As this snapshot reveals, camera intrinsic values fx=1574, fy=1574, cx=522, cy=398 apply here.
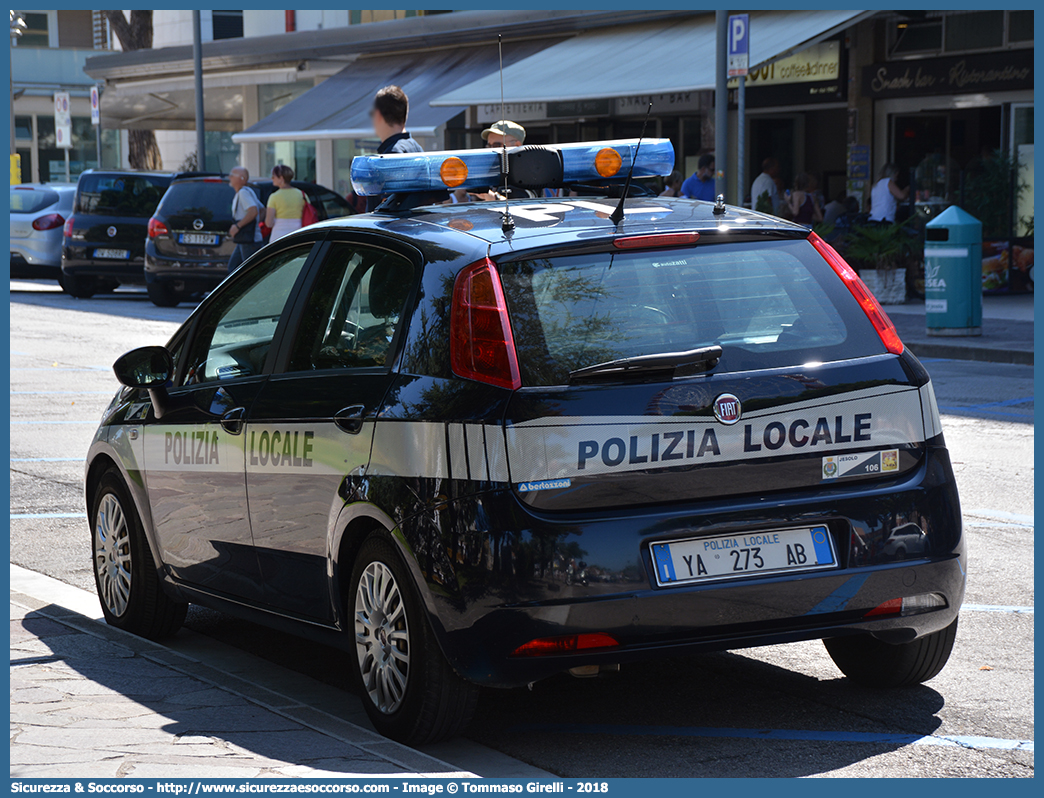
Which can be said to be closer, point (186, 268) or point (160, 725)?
point (160, 725)

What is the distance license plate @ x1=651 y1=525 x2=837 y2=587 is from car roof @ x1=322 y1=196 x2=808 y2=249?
0.94 metres

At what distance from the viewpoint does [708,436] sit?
4301 mm

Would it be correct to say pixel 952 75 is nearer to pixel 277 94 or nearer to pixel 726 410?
pixel 277 94

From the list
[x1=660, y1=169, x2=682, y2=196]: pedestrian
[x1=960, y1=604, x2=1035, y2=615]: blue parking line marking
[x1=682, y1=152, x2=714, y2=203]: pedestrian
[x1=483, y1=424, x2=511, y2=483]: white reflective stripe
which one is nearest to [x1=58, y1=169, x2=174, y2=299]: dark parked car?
[x1=660, y1=169, x2=682, y2=196]: pedestrian

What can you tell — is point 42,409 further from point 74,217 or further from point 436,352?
point 74,217

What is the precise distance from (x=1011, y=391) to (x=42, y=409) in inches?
308

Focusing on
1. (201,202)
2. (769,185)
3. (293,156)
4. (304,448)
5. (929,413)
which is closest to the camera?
(929,413)

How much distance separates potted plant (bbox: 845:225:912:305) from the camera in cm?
1997

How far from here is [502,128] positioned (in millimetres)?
8250

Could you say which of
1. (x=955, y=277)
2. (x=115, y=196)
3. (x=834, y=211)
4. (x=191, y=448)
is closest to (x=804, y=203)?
(x=834, y=211)

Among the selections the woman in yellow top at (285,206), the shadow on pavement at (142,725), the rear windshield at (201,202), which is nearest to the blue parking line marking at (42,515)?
the shadow on pavement at (142,725)

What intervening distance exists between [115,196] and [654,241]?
68.3ft

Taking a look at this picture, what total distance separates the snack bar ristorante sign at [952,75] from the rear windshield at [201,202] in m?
10.4
